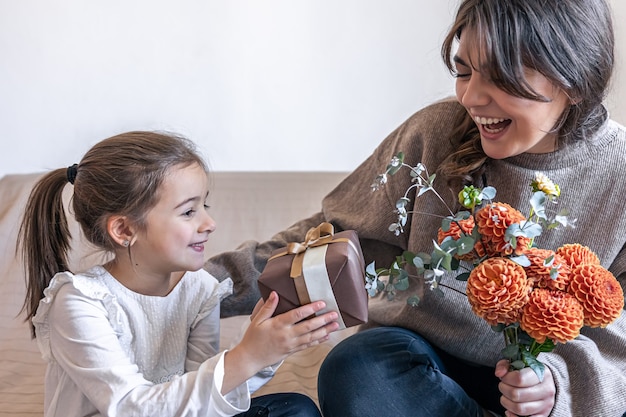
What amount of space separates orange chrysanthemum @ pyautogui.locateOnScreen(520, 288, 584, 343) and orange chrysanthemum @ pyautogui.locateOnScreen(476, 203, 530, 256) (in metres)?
0.06

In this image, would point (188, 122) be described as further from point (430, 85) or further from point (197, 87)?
point (430, 85)

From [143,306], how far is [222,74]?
3.41 feet

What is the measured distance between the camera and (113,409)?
41.9 inches

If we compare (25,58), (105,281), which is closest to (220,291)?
(105,281)

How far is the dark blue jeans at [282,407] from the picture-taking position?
118 centimetres

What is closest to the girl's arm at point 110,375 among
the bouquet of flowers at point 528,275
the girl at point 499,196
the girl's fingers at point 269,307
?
the girl's fingers at point 269,307

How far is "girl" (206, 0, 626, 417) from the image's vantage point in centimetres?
105

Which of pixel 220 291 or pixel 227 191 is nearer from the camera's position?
pixel 220 291

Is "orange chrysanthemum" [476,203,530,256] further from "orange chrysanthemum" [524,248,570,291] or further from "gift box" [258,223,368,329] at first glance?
"gift box" [258,223,368,329]

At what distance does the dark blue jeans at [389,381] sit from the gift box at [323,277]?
0.18 meters

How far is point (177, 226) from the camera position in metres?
1.17

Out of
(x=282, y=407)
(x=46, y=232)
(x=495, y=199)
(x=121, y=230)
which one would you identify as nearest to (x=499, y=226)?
(x=495, y=199)

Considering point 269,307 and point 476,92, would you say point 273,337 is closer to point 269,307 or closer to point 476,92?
point 269,307

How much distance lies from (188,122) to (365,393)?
119 cm
